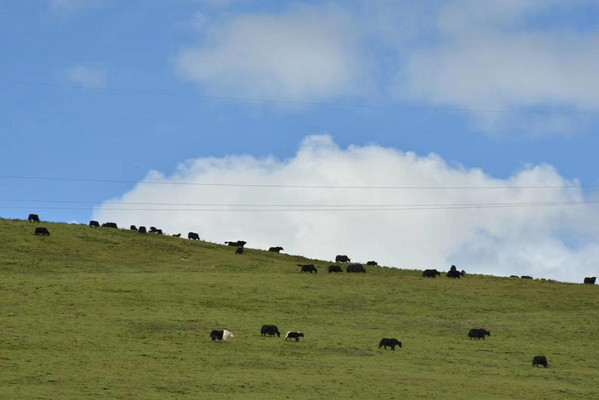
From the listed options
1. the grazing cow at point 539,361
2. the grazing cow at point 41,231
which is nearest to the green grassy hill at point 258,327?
the grazing cow at point 539,361

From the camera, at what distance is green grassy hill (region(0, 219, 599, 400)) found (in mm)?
38406

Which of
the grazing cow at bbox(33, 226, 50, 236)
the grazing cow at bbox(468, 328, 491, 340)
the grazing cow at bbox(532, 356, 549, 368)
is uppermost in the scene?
the grazing cow at bbox(33, 226, 50, 236)

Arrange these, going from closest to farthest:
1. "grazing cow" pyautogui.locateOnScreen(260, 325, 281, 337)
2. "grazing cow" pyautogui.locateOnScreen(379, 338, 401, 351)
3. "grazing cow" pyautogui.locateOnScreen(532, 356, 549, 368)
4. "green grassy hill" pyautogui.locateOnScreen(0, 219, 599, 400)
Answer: "green grassy hill" pyautogui.locateOnScreen(0, 219, 599, 400) → "grazing cow" pyautogui.locateOnScreen(532, 356, 549, 368) → "grazing cow" pyautogui.locateOnScreen(379, 338, 401, 351) → "grazing cow" pyautogui.locateOnScreen(260, 325, 281, 337)

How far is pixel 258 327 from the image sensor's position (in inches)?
1970

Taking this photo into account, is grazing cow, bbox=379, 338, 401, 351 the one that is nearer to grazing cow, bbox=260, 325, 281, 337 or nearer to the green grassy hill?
the green grassy hill

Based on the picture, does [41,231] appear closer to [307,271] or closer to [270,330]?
Result: [307,271]

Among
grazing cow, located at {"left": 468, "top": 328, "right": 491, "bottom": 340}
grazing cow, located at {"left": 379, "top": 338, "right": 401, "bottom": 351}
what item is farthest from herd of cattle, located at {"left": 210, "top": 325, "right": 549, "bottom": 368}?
grazing cow, located at {"left": 468, "top": 328, "right": 491, "bottom": 340}

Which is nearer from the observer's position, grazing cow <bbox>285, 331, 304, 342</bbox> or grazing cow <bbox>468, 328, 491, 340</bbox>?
grazing cow <bbox>285, 331, 304, 342</bbox>

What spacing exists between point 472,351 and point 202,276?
828 inches

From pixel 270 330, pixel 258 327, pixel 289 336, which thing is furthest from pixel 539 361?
pixel 258 327

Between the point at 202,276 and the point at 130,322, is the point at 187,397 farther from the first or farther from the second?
the point at 202,276

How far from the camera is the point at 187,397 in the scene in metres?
35.2

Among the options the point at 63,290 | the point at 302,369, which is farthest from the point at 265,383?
Result: the point at 63,290

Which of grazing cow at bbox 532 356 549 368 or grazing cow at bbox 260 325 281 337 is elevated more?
grazing cow at bbox 260 325 281 337
